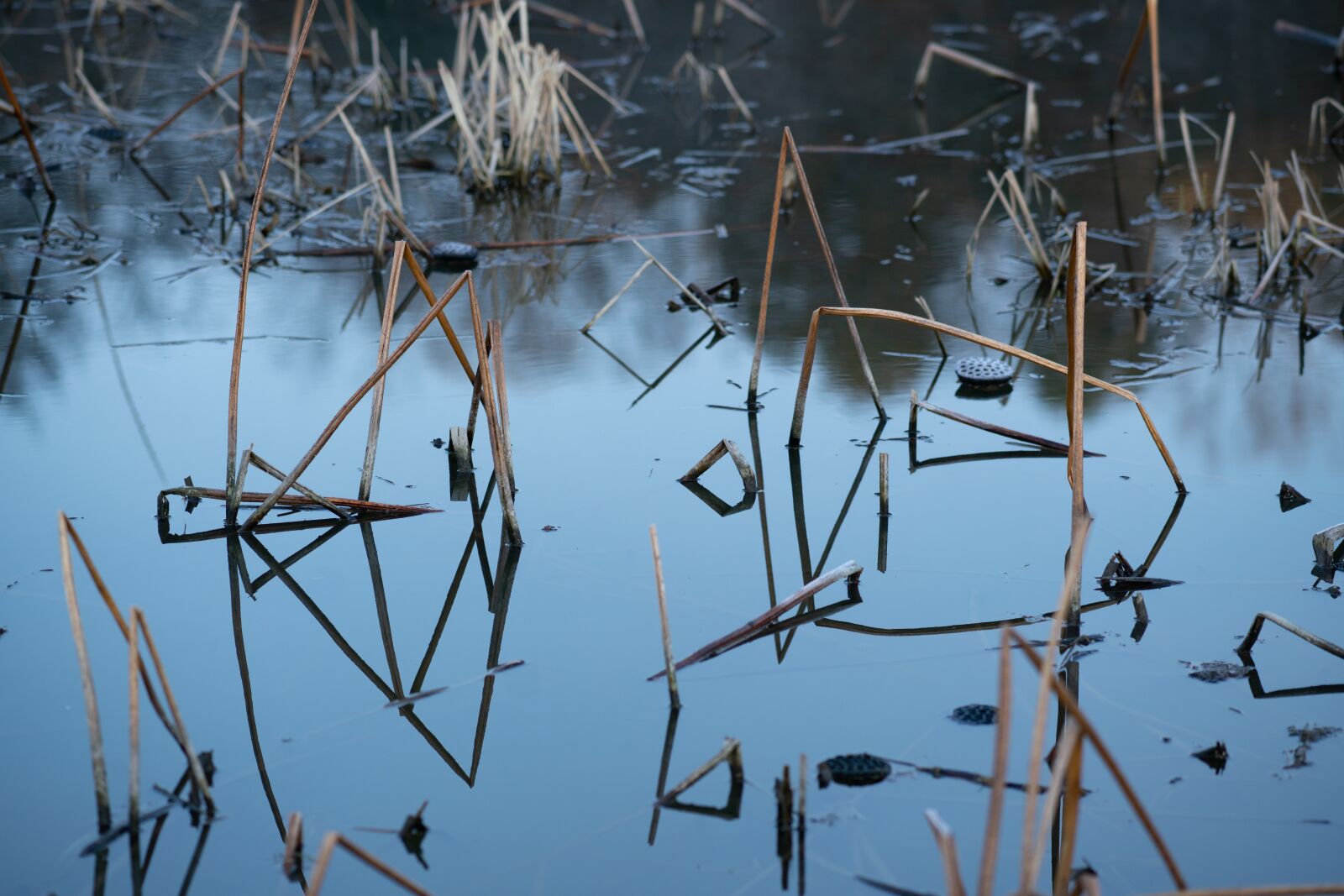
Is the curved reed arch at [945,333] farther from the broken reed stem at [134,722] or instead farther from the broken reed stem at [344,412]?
the broken reed stem at [134,722]

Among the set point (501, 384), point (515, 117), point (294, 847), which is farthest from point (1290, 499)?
point (515, 117)

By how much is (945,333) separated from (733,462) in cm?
61

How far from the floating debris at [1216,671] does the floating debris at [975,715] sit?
1.39 ft

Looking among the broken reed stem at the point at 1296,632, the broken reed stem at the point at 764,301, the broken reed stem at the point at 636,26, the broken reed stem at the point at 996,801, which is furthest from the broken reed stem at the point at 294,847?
the broken reed stem at the point at 636,26

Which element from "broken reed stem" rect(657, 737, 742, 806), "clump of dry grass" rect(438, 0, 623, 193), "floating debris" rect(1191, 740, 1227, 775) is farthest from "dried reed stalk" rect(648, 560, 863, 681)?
"clump of dry grass" rect(438, 0, 623, 193)

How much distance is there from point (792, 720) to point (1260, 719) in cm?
80

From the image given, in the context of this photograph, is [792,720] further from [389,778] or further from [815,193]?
[815,193]

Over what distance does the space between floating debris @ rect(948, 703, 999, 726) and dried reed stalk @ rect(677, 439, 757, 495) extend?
0.96 m

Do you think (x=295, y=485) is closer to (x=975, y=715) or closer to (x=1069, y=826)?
(x=975, y=715)

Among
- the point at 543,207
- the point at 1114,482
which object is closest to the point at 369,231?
the point at 543,207

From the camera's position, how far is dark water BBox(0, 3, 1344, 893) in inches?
77.0

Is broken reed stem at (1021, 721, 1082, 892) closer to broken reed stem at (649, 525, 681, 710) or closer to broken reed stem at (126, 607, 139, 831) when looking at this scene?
broken reed stem at (649, 525, 681, 710)

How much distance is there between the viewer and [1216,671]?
2332 millimetres

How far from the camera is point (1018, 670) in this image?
2.30 metres
